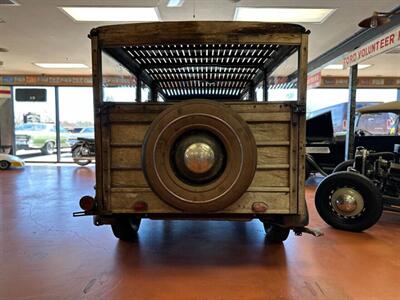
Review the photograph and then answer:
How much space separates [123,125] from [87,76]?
8674mm

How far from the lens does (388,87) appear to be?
1016 cm

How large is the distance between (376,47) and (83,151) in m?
7.81

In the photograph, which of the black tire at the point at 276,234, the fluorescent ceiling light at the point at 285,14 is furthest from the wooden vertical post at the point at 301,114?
the fluorescent ceiling light at the point at 285,14

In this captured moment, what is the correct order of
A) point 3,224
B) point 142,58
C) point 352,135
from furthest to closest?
point 352,135
point 3,224
point 142,58

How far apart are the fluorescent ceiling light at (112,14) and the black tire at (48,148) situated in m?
6.99

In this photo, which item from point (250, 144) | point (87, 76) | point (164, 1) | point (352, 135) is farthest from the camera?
point (87, 76)

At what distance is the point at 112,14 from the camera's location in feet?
16.0

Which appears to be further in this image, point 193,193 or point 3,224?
point 3,224

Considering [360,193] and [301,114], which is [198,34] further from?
[360,193]

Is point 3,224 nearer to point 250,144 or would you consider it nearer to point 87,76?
point 250,144

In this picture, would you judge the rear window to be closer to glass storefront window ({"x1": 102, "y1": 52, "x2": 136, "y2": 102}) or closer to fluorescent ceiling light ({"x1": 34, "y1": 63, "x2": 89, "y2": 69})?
glass storefront window ({"x1": 102, "y1": 52, "x2": 136, "y2": 102})

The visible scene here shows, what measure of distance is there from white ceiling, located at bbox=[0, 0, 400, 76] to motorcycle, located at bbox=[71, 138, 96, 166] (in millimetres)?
2416

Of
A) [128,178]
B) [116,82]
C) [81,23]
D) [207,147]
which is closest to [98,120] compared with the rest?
[128,178]

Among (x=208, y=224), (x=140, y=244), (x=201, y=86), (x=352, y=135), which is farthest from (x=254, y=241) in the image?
(x=352, y=135)
